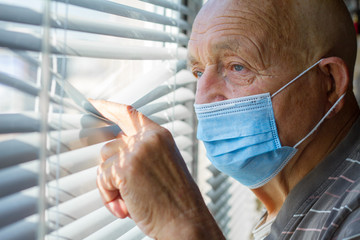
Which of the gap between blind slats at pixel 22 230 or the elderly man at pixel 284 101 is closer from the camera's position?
the gap between blind slats at pixel 22 230

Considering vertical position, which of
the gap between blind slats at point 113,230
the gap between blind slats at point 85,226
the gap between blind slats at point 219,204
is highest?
the gap between blind slats at point 85,226

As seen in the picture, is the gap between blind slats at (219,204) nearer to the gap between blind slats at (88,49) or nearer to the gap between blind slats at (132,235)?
the gap between blind slats at (132,235)

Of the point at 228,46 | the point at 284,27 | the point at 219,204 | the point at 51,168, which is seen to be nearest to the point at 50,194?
the point at 51,168

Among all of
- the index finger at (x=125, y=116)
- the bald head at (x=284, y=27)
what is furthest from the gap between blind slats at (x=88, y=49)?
the bald head at (x=284, y=27)

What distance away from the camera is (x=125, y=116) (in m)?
1.02

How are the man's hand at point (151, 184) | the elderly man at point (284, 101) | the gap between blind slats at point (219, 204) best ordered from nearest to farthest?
the man's hand at point (151, 184)
the elderly man at point (284, 101)
the gap between blind slats at point (219, 204)

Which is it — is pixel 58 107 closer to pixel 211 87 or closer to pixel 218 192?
pixel 211 87

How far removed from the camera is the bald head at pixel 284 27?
1.25m

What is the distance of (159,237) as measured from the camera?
3.12ft

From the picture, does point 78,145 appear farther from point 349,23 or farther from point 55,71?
point 349,23

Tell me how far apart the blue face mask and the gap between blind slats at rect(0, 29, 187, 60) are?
11.1 inches

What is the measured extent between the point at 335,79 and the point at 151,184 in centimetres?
80

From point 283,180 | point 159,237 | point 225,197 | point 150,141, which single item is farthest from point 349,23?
point 225,197

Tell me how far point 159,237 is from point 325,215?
1.68 ft
